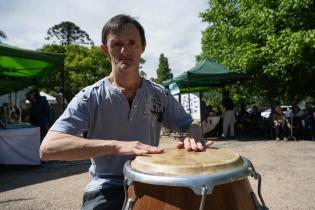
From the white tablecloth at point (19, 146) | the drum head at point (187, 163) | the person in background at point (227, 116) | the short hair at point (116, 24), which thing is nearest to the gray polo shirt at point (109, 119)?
the short hair at point (116, 24)

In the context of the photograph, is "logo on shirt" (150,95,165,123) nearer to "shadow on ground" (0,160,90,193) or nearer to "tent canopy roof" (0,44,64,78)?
"shadow on ground" (0,160,90,193)

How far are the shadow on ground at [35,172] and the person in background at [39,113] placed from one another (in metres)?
1.01

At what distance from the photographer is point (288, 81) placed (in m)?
14.2

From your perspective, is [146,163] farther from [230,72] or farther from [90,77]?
[90,77]

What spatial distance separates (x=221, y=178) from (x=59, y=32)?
54.8 metres

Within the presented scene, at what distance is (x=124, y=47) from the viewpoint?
2.16m

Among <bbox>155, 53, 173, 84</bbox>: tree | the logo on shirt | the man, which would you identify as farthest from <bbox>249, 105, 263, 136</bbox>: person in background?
<bbox>155, 53, 173, 84</bbox>: tree

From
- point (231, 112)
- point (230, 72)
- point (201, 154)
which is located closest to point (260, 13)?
point (230, 72)

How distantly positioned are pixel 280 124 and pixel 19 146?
811cm

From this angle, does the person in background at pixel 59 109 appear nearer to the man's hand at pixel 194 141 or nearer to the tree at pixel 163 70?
the man's hand at pixel 194 141

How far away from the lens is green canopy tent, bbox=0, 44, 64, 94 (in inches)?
340

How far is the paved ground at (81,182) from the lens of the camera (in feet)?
17.8

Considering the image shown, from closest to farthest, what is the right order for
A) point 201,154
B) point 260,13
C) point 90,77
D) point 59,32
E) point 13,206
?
1. point 201,154
2. point 13,206
3. point 260,13
4. point 90,77
5. point 59,32

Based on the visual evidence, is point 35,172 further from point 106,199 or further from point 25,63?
point 106,199
